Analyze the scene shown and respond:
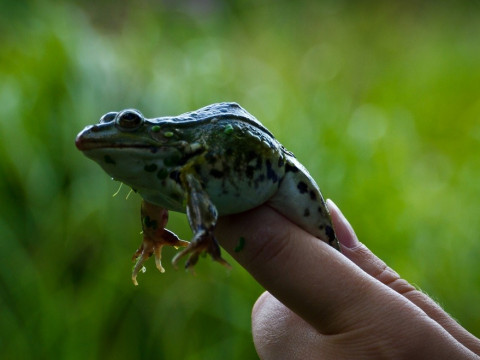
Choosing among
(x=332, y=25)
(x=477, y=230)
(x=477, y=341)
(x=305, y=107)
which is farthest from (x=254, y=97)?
(x=332, y=25)

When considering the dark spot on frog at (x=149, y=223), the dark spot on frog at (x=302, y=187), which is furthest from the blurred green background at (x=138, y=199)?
the dark spot on frog at (x=302, y=187)

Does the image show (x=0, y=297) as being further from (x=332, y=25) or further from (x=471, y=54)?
(x=332, y=25)

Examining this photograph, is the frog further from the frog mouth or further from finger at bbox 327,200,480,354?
finger at bbox 327,200,480,354

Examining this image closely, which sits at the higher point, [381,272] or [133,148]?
[133,148]

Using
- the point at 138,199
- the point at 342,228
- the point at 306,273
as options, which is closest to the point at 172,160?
the point at 306,273

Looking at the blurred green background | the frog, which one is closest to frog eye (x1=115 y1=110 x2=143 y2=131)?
the frog

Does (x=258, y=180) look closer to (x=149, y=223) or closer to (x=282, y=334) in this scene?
(x=149, y=223)
